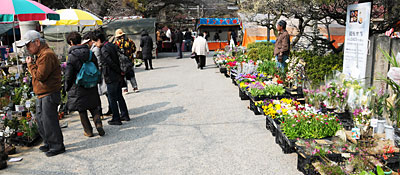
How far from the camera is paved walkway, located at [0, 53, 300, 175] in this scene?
437 centimetres

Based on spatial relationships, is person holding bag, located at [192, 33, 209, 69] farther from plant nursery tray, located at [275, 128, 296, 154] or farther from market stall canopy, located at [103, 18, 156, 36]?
plant nursery tray, located at [275, 128, 296, 154]

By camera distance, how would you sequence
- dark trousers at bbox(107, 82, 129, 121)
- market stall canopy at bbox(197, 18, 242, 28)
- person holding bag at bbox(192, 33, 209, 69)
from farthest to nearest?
market stall canopy at bbox(197, 18, 242, 28) → person holding bag at bbox(192, 33, 209, 69) → dark trousers at bbox(107, 82, 129, 121)

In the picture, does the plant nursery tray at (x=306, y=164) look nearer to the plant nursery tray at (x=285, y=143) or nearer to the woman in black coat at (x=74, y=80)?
the plant nursery tray at (x=285, y=143)

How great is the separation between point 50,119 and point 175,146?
1.90 metres

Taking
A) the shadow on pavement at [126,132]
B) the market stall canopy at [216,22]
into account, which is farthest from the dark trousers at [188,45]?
the shadow on pavement at [126,132]

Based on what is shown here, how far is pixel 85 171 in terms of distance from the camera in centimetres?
434

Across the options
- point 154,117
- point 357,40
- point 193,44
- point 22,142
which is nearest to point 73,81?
point 22,142

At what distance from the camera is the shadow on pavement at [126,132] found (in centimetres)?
534

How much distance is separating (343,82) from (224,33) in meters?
20.9

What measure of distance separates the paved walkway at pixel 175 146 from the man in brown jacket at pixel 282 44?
1.58m

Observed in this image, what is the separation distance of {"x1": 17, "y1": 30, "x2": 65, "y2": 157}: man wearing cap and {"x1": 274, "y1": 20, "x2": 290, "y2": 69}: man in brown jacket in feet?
18.3

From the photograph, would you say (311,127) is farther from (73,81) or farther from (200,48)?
(200,48)

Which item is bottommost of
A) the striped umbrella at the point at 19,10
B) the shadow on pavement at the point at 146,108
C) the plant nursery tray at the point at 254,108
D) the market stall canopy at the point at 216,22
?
the shadow on pavement at the point at 146,108

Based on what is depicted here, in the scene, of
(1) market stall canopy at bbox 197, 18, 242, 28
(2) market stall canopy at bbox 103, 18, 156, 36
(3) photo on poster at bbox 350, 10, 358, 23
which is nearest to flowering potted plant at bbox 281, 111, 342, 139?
(3) photo on poster at bbox 350, 10, 358, 23
